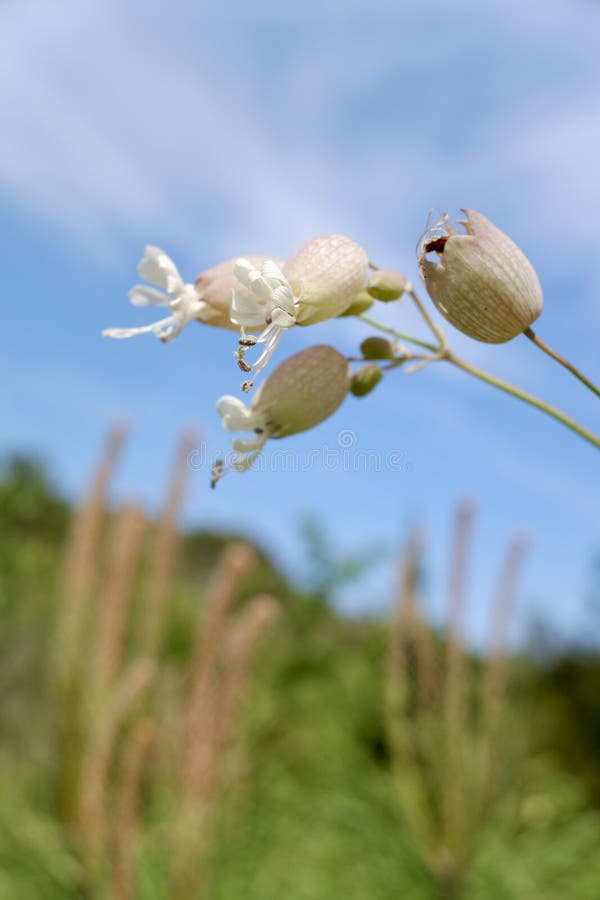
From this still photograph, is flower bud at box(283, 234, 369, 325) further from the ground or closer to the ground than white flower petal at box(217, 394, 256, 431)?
further from the ground

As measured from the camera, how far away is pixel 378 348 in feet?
1.23

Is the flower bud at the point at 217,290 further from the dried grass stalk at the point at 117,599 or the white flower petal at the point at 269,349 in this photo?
the dried grass stalk at the point at 117,599

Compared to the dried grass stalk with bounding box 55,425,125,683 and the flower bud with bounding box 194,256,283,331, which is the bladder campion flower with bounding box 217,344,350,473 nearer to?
the flower bud with bounding box 194,256,283,331

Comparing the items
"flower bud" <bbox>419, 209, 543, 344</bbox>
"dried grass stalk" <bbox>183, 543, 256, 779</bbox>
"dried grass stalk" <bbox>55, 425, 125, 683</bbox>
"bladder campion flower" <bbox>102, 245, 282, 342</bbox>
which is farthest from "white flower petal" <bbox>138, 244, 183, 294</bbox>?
"dried grass stalk" <bbox>55, 425, 125, 683</bbox>

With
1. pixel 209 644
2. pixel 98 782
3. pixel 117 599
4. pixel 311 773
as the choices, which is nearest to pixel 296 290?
pixel 209 644

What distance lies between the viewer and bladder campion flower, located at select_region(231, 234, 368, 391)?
12.9 inches

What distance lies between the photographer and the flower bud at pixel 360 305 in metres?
0.37

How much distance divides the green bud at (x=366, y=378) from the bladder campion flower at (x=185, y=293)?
0.19ft

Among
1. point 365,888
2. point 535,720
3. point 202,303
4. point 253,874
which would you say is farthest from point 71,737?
point 202,303

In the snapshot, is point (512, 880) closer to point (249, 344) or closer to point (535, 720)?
point (535, 720)

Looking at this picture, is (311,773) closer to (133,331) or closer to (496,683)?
(496,683)

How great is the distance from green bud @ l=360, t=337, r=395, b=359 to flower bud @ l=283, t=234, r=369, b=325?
0.08 ft

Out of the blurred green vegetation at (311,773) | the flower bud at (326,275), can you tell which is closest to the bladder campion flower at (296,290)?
the flower bud at (326,275)

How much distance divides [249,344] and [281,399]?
0.04 metres
